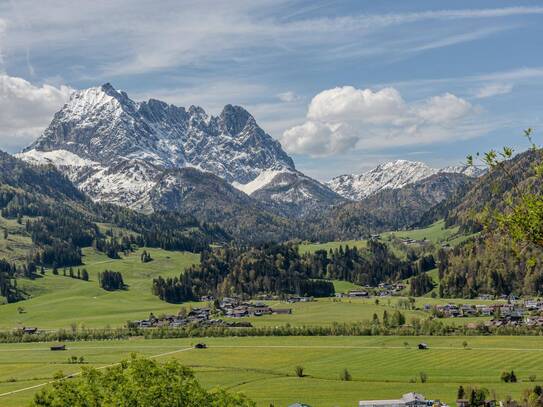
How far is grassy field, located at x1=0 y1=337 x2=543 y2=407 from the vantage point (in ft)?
437

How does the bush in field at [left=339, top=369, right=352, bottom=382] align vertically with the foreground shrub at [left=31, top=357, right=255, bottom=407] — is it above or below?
below

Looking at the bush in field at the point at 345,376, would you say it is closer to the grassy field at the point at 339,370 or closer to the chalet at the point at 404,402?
the grassy field at the point at 339,370

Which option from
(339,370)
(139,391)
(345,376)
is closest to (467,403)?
(345,376)

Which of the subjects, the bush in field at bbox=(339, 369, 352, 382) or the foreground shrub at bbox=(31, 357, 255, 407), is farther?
the bush in field at bbox=(339, 369, 352, 382)

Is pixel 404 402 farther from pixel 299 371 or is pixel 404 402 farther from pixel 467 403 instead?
pixel 299 371

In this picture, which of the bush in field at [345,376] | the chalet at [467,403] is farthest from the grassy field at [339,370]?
the chalet at [467,403]

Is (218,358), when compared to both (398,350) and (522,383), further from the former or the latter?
(522,383)

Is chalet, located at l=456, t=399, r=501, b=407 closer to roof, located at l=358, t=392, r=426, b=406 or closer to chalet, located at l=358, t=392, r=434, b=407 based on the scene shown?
chalet, located at l=358, t=392, r=434, b=407

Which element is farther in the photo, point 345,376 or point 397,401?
point 345,376

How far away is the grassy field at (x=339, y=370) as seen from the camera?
13325cm

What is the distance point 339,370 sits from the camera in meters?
164

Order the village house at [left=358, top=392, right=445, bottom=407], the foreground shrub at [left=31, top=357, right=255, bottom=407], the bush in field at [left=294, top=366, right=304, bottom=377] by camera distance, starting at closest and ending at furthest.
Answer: the foreground shrub at [left=31, top=357, right=255, bottom=407], the village house at [left=358, top=392, right=445, bottom=407], the bush in field at [left=294, top=366, right=304, bottom=377]

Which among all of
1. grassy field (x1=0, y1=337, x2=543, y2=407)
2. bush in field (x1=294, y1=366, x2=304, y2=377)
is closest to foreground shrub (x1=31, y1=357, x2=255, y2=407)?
grassy field (x1=0, y1=337, x2=543, y2=407)

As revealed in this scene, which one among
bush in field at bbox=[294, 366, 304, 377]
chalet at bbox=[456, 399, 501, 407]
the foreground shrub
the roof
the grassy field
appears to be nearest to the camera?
the foreground shrub
